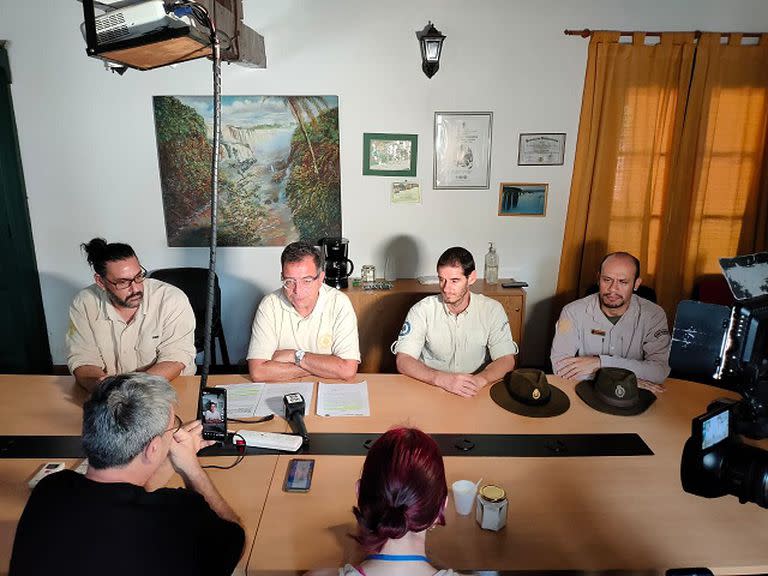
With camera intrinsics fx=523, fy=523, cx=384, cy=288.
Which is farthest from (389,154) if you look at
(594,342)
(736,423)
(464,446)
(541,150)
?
(736,423)

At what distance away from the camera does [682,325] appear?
1.57 m

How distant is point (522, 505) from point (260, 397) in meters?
1.11

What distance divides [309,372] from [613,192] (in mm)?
2588

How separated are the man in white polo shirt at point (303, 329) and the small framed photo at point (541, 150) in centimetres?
193

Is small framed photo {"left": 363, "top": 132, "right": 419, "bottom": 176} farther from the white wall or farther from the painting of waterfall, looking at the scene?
the painting of waterfall

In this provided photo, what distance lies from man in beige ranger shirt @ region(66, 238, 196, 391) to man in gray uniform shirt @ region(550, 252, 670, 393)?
180 cm

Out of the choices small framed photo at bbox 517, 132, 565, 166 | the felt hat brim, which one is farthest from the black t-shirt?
small framed photo at bbox 517, 132, 565, 166

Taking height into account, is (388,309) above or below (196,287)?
below

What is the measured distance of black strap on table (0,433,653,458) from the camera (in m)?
1.76

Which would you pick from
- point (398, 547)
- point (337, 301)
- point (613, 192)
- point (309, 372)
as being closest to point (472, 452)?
point (398, 547)

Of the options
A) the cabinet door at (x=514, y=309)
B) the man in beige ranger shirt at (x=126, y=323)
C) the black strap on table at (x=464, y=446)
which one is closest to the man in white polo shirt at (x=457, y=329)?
the black strap on table at (x=464, y=446)

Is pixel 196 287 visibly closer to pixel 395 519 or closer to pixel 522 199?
pixel 522 199

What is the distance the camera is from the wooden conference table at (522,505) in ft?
4.40

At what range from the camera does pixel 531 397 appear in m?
2.06
